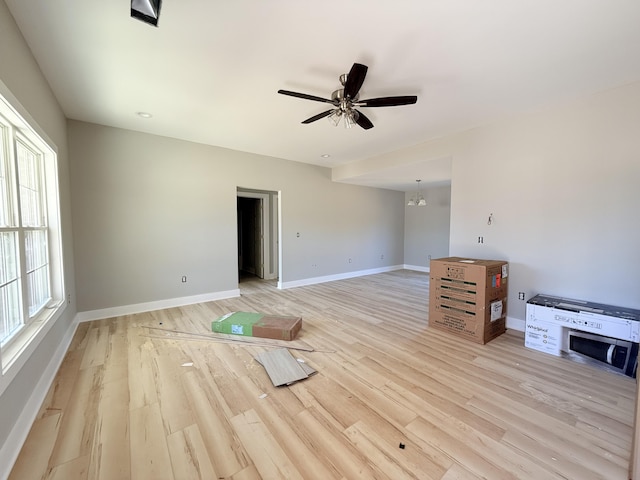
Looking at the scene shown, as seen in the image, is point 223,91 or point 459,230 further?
point 459,230

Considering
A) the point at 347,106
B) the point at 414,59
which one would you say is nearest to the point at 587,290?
the point at 414,59

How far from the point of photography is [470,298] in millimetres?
2977

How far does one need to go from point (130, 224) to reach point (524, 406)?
16.3ft

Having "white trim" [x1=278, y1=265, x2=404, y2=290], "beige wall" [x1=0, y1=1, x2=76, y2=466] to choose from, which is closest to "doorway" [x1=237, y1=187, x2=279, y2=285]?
"white trim" [x1=278, y1=265, x2=404, y2=290]

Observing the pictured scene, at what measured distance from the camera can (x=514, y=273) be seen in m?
3.23

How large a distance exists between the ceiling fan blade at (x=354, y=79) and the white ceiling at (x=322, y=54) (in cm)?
19

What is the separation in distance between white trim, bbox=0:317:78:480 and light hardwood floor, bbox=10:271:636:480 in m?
0.05

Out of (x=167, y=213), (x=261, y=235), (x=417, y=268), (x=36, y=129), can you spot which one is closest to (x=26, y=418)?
(x=36, y=129)

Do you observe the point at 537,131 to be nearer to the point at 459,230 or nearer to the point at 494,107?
the point at 494,107

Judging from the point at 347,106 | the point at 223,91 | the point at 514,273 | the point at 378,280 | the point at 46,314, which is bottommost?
the point at 378,280

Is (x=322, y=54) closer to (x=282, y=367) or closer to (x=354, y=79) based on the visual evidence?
(x=354, y=79)

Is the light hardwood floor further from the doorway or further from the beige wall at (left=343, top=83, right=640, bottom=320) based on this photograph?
the doorway

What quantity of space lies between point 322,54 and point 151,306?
4150mm

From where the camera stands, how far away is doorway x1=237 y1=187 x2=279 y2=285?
6180 millimetres
